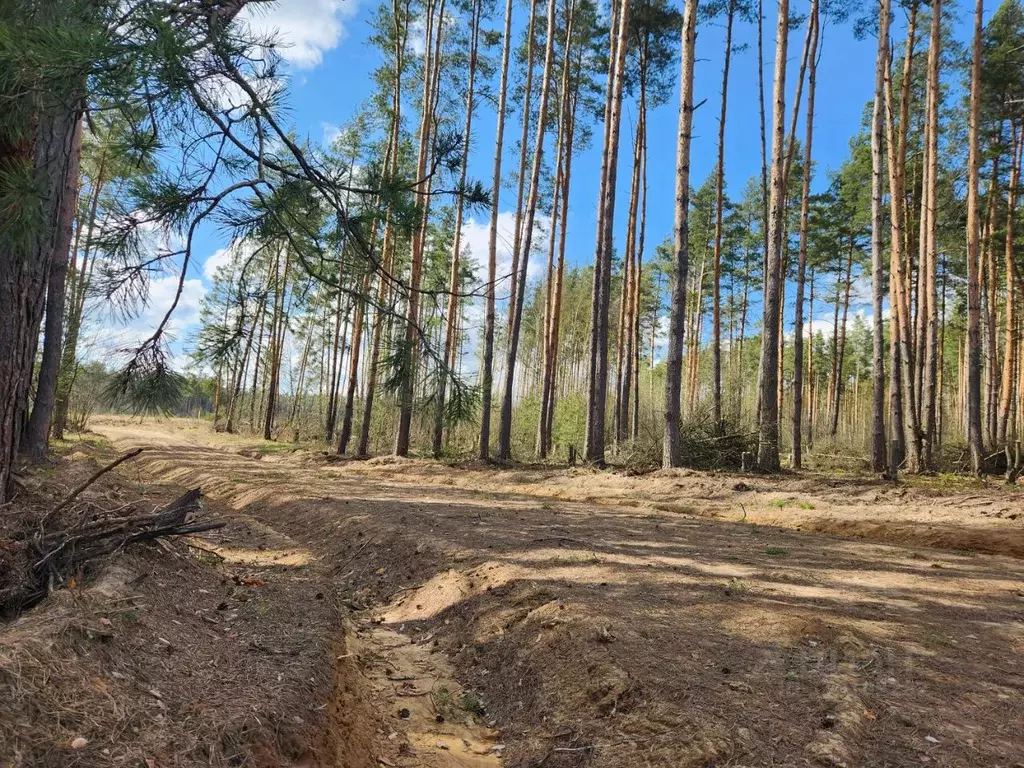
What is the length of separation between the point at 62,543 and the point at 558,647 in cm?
276

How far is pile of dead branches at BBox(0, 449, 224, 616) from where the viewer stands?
109 inches

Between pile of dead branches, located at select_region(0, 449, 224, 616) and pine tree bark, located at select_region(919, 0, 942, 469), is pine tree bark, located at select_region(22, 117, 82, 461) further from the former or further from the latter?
pine tree bark, located at select_region(919, 0, 942, 469)

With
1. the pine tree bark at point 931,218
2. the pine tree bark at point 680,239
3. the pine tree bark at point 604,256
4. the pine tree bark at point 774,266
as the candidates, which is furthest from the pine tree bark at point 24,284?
the pine tree bark at point 931,218

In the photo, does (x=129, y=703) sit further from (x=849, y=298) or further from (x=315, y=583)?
(x=849, y=298)

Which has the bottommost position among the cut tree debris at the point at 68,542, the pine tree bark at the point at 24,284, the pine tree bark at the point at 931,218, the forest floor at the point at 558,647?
the forest floor at the point at 558,647

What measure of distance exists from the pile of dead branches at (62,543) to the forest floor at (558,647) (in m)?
0.19

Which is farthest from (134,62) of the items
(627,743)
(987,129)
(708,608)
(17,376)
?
(987,129)

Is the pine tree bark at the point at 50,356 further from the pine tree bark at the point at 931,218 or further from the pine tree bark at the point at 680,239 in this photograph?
the pine tree bark at the point at 931,218

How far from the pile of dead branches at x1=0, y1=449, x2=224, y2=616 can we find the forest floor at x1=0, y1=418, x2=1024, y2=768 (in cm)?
19

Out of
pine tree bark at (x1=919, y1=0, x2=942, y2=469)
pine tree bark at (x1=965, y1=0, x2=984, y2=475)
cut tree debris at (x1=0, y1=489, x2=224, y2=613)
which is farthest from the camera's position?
pine tree bark at (x1=919, y1=0, x2=942, y2=469)

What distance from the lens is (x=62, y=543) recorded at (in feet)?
9.87

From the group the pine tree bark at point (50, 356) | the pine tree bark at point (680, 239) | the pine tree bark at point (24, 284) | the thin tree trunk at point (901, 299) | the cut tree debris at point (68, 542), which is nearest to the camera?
the cut tree debris at point (68, 542)

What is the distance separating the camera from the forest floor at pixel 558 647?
2414 millimetres

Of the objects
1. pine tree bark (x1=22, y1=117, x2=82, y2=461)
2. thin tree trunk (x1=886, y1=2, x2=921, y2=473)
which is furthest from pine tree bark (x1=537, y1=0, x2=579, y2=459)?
pine tree bark (x1=22, y1=117, x2=82, y2=461)
